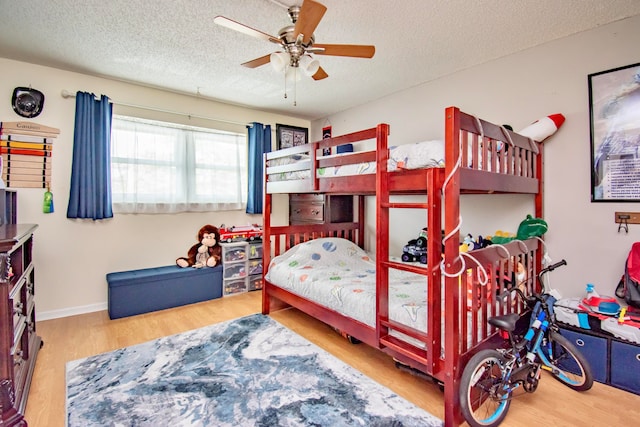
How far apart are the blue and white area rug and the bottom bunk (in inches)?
11.5

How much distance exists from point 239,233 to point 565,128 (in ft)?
11.9

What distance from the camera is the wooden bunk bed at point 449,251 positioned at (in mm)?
1667

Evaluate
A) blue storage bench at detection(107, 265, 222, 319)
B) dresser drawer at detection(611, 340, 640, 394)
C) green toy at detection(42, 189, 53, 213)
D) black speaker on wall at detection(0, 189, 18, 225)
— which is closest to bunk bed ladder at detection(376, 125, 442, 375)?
dresser drawer at detection(611, 340, 640, 394)

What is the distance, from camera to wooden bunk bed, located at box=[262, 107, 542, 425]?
5.47ft

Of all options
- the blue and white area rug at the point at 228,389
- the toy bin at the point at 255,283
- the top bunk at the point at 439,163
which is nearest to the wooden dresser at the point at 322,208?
the toy bin at the point at 255,283

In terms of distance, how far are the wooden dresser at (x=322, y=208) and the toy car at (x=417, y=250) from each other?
1.16 m

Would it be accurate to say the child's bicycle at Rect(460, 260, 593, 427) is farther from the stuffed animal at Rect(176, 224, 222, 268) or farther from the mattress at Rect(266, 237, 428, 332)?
the stuffed animal at Rect(176, 224, 222, 268)

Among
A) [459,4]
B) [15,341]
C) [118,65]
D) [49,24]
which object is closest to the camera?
[15,341]

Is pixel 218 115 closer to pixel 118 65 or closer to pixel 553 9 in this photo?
pixel 118 65

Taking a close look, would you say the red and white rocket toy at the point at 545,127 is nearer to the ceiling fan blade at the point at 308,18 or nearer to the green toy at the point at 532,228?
the green toy at the point at 532,228

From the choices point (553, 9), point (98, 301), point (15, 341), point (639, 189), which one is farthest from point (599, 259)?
point (98, 301)

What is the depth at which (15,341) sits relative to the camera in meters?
1.72

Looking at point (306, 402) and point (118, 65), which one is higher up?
point (118, 65)

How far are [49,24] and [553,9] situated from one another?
3687mm
